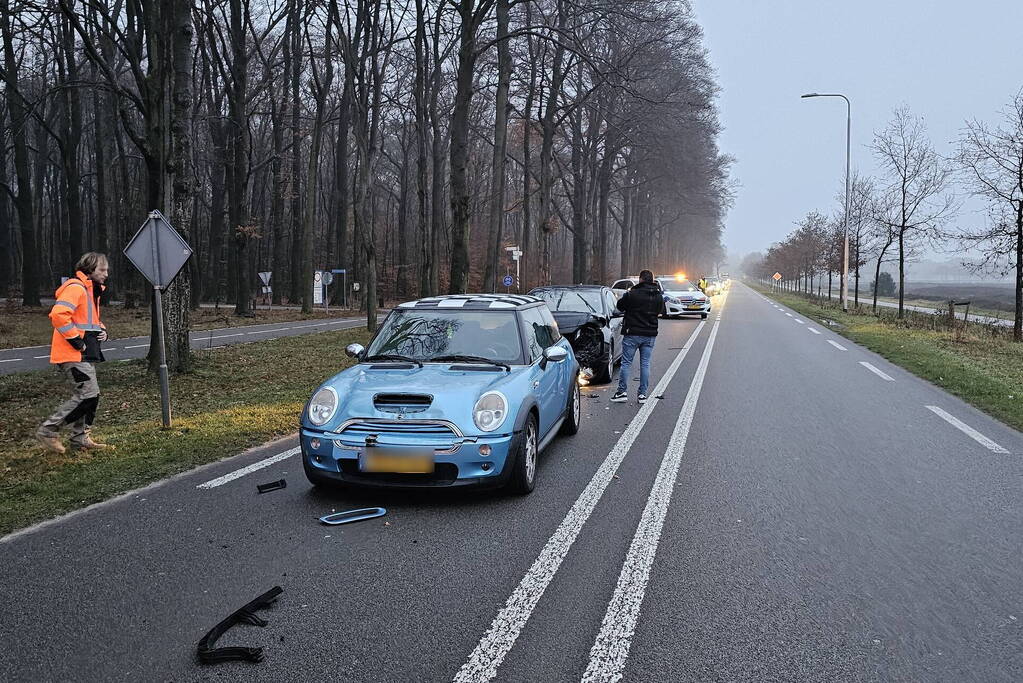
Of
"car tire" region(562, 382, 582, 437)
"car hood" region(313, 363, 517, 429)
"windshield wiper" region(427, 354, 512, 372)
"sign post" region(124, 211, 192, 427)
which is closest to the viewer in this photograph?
"car hood" region(313, 363, 517, 429)

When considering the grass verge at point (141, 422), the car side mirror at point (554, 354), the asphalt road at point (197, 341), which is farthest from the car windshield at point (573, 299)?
the asphalt road at point (197, 341)

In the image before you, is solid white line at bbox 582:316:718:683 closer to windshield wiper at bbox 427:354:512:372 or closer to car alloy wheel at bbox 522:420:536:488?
car alloy wheel at bbox 522:420:536:488

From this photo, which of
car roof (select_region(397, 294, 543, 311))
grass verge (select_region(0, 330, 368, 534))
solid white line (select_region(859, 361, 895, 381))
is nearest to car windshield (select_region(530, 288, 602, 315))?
grass verge (select_region(0, 330, 368, 534))

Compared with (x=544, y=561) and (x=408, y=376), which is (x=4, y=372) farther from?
(x=544, y=561)

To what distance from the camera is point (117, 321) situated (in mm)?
23953

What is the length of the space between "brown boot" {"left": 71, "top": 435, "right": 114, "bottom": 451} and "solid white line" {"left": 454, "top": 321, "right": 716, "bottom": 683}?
4717mm

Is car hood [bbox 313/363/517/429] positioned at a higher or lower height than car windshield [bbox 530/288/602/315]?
lower

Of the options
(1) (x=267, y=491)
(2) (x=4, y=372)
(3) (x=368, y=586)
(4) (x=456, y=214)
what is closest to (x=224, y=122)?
(4) (x=456, y=214)

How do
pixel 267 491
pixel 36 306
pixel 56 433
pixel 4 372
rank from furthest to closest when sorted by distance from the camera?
pixel 36 306 < pixel 4 372 < pixel 56 433 < pixel 267 491

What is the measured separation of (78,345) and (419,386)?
338 centimetres

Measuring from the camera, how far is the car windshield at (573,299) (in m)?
12.9

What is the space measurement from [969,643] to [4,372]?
1425 cm

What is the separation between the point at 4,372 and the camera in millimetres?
12617

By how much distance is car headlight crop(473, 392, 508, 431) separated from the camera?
5316 mm
